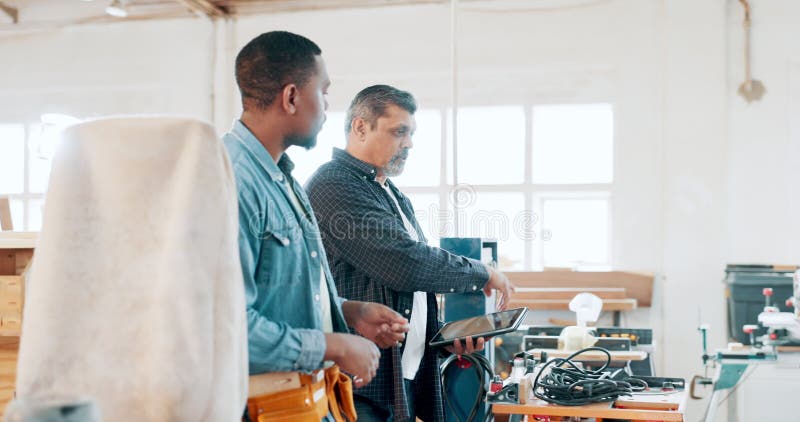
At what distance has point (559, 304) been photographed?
486 cm

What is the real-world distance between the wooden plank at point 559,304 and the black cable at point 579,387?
7.68ft

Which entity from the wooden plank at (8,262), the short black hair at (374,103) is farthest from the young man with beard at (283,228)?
the wooden plank at (8,262)

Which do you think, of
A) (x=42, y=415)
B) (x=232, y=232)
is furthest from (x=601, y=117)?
(x=42, y=415)

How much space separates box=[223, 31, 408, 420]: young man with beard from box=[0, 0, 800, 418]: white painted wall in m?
4.00

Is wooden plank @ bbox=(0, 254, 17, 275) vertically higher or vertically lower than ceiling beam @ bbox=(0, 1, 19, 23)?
lower

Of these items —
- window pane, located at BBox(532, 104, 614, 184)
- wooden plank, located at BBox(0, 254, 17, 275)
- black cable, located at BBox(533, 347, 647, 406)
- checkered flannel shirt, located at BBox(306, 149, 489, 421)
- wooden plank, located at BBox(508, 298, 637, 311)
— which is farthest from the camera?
window pane, located at BBox(532, 104, 614, 184)

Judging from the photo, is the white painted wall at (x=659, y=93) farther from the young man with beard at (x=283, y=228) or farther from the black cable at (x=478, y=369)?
the young man with beard at (x=283, y=228)

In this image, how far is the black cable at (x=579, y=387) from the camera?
2.27 m

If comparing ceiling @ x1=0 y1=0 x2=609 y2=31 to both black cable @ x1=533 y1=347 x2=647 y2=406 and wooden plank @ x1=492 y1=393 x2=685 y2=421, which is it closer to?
black cable @ x1=533 y1=347 x2=647 y2=406

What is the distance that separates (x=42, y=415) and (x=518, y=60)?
5.00m

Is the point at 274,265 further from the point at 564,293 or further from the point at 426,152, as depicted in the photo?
the point at 426,152

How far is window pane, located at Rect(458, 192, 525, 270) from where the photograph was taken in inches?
217

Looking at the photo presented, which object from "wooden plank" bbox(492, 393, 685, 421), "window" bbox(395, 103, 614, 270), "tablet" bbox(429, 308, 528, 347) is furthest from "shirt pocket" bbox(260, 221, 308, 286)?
"window" bbox(395, 103, 614, 270)

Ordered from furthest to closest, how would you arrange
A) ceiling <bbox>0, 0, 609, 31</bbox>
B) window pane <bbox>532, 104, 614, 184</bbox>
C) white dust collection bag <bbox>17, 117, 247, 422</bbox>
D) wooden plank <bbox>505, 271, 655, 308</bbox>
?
1. ceiling <bbox>0, 0, 609, 31</bbox>
2. window pane <bbox>532, 104, 614, 184</bbox>
3. wooden plank <bbox>505, 271, 655, 308</bbox>
4. white dust collection bag <bbox>17, 117, 247, 422</bbox>
